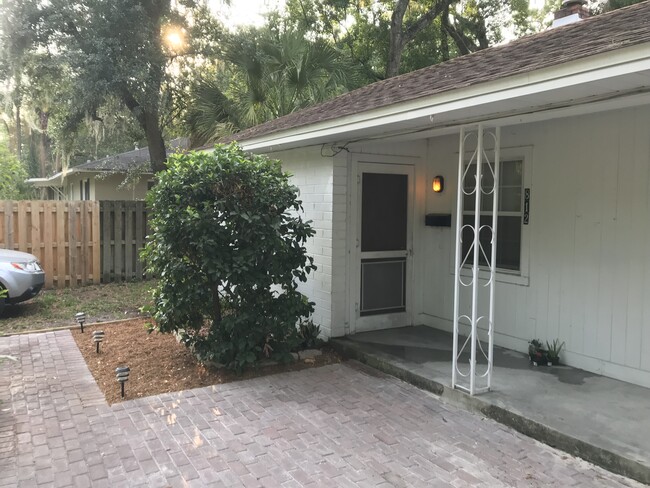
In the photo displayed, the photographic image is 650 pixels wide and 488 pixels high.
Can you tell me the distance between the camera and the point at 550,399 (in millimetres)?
4293

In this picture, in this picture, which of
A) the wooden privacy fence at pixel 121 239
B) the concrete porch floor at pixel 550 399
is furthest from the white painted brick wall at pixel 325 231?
the wooden privacy fence at pixel 121 239

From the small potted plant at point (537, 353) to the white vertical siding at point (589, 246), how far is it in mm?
141

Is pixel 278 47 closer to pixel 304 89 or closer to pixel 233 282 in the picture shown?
pixel 304 89

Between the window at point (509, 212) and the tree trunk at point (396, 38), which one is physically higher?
the tree trunk at point (396, 38)

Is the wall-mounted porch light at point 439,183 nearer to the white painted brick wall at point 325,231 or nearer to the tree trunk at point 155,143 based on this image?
the white painted brick wall at point 325,231

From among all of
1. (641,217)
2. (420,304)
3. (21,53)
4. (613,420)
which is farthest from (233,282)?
(21,53)

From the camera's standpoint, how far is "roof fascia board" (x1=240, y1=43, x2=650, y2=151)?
2916mm

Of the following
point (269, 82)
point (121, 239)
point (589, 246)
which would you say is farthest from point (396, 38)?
point (589, 246)

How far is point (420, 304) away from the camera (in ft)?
22.9

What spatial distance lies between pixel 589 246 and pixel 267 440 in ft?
11.9

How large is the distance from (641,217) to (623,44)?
224 centimetres

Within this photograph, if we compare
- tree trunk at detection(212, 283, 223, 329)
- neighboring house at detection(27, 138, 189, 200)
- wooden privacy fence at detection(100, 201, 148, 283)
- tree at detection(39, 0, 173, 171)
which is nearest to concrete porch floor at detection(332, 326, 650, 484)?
tree trunk at detection(212, 283, 223, 329)

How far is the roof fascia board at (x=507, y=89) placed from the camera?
2.92 meters

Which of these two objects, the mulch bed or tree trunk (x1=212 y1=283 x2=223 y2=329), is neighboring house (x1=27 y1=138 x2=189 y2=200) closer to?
the mulch bed
